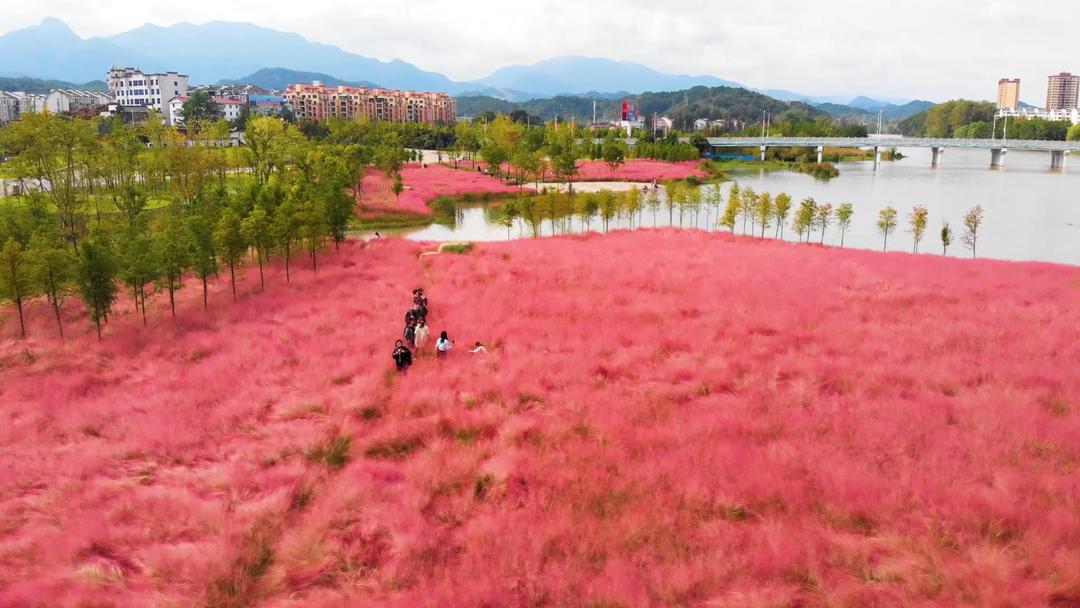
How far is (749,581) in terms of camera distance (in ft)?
32.0

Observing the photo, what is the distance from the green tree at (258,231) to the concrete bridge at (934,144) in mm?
121019

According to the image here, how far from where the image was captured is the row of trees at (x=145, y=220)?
24.2 meters

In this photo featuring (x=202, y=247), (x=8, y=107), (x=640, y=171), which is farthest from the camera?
(x=8, y=107)

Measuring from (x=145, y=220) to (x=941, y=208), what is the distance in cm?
6836

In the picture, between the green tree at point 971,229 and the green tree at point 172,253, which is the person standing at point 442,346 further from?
the green tree at point 971,229

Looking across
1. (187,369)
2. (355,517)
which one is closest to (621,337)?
(355,517)

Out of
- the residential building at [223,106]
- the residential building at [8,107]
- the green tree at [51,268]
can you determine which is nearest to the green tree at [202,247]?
the green tree at [51,268]

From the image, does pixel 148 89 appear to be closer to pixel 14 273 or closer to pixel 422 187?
pixel 422 187

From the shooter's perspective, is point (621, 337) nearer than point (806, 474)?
No

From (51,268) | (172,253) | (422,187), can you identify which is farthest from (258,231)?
(422,187)

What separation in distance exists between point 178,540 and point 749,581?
933 centimetres

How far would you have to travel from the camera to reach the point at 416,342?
2062 cm

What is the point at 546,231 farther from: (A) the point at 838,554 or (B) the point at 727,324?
(A) the point at 838,554

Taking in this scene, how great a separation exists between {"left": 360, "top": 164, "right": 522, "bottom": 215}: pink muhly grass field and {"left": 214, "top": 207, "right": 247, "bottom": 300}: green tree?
33.1 metres
